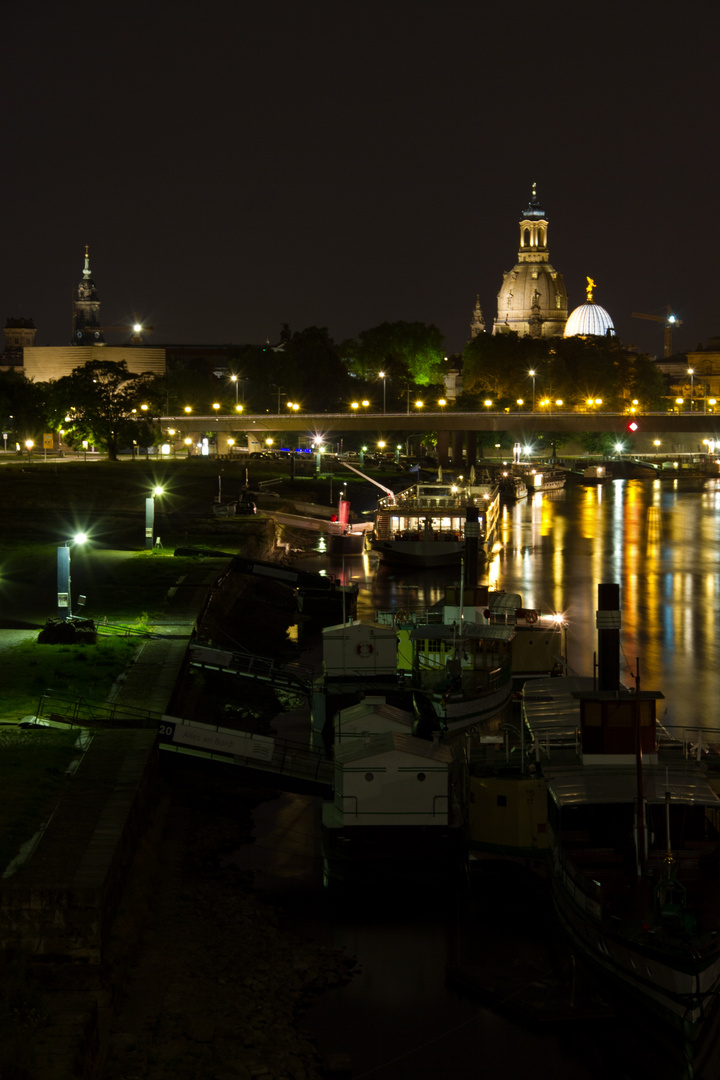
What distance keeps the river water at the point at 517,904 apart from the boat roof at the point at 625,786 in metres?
1.91

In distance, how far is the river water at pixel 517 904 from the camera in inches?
580

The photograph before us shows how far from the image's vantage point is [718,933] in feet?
47.8

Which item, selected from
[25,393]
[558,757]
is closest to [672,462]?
[25,393]

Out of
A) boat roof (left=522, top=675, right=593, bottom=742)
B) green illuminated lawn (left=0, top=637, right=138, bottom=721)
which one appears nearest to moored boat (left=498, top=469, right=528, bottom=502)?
green illuminated lawn (left=0, top=637, right=138, bottom=721)

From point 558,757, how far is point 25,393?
84.0m

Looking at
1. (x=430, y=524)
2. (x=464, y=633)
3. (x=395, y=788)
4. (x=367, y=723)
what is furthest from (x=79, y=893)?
(x=430, y=524)

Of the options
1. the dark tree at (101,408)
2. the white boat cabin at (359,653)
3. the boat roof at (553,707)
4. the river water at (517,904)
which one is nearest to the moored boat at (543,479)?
the river water at (517,904)

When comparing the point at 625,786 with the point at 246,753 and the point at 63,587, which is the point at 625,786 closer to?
the point at 246,753

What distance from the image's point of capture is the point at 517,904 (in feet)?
60.5

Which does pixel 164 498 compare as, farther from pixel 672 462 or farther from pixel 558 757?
pixel 672 462

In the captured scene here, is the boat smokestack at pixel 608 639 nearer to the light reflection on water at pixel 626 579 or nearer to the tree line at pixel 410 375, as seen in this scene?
the light reflection on water at pixel 626 579

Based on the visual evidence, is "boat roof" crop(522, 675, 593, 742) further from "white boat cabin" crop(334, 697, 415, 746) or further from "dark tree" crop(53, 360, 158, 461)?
"dark tree" crop(53, 360, 158, 461)

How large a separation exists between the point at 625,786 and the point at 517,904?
8.09 feet

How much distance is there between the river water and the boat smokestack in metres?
5.49
